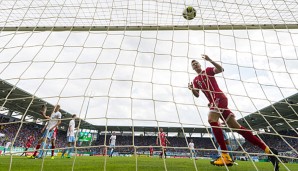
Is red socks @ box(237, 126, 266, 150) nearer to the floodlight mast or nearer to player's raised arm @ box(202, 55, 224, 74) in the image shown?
player's raised arm @ box(202, 55, 224, 74)

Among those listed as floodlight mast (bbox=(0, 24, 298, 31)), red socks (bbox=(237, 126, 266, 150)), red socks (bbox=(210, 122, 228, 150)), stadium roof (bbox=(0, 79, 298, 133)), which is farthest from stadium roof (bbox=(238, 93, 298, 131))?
floodlight mast (bbox=(0, 24, 298, 31))

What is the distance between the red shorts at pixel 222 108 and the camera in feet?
11.5

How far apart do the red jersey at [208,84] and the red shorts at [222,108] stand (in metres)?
0.06

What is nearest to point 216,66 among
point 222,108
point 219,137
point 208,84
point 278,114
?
point 208,84

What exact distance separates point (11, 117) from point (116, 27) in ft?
74.0

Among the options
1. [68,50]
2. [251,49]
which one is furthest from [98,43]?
[251,49]

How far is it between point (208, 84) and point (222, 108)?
0.44 metres

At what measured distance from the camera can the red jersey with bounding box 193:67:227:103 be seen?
368cm

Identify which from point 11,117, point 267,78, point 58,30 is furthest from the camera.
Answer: point 11,117

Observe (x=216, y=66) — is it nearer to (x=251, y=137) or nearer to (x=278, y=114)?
(x=251, y=137)

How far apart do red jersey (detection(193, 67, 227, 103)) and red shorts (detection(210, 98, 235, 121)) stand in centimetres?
6

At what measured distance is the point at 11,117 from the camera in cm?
2305

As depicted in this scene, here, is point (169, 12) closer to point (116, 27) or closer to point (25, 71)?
point (116, 27)

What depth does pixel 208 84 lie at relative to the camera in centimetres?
379
